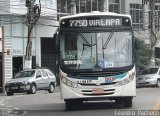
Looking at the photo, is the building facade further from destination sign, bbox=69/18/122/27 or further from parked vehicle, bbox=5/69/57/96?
destination sign, bbox=69/18/122/27

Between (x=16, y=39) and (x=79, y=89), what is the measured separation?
28.6m

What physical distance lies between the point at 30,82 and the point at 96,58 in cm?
1625

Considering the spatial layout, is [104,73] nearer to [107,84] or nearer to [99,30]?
[107,84]

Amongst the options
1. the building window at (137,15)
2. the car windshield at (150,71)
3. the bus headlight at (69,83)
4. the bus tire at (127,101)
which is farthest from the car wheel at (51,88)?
the building window at (137,15)

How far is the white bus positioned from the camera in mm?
18281

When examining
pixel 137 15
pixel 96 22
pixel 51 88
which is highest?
pixel 96 22

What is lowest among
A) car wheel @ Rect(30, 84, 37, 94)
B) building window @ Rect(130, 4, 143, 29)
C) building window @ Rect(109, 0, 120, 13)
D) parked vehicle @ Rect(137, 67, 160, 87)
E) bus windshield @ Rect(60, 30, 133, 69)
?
parked vehicle @ Rect(137, 67, 160, 87)

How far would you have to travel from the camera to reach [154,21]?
59.8 m

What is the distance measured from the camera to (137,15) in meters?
62.3

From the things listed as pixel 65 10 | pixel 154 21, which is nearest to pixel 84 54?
pixel 65 10

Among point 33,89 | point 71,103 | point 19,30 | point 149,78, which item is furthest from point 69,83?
point 19,30

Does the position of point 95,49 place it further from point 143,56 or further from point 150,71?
point 143,56

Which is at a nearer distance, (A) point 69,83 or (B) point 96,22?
(A) point 69,83

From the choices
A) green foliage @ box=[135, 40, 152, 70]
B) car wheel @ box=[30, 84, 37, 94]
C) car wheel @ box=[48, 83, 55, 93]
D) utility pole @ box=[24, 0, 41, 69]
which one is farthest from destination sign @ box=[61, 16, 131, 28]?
green foliage @ box=[135, 40, 152, 70]
